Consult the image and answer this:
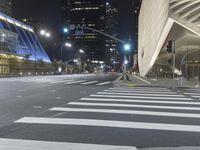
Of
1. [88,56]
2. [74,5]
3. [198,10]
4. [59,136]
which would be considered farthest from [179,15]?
[88,56]

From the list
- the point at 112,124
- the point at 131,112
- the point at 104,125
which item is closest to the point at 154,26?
the point at 131,112

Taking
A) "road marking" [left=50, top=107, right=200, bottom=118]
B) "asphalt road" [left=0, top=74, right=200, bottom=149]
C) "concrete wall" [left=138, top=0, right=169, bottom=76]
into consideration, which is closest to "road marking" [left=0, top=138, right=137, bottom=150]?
"asphalt road" [left=0, top=74, right=200, bottom=149]

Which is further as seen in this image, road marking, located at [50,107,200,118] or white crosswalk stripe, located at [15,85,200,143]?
road marking, located at [50,107,200,118]

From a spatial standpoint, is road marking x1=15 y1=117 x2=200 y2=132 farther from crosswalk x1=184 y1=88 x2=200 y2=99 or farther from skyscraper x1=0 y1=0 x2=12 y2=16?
skyscraper x1=0 y1=0 x2=12 y2=16

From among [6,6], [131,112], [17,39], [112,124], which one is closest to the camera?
[112,124]

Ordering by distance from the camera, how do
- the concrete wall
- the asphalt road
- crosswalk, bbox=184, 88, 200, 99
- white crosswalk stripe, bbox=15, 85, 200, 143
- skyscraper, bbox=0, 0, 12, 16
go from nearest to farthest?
1. the asphalt road
2. white crosswalk stripe, bbox=15, 85, 200, 143
3. crosswalk, bbox=184, 88, 200, 99
4. the concrete wall
5. skyscraper, bbox=0, 0, 12, 16

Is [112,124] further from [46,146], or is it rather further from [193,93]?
[193,93]

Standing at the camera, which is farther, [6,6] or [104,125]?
[6,6]

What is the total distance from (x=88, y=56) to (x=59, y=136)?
7050 inches

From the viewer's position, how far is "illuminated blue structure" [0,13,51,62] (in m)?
85.3

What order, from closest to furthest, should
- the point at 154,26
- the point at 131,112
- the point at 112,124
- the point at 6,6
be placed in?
1. the point at 112,124
2. the point at 131,112
3. the point at 154,26
4. the point at 6,6

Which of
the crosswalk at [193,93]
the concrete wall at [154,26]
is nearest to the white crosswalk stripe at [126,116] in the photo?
the crosswalk at [193,93]

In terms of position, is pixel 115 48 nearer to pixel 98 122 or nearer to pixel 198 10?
pixel 198 10

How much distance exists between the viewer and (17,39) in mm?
94750
